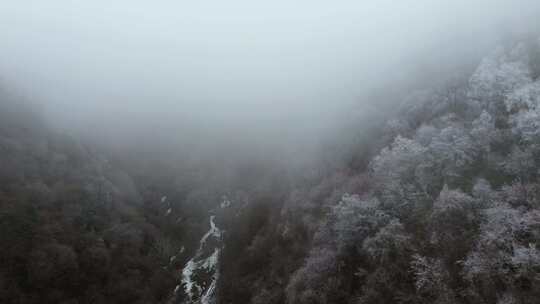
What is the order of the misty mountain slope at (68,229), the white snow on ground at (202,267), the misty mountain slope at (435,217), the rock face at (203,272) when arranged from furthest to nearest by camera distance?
the rock face at (203,272) → the white snow on ground at (202,267) → the misty mountain slope at (68,229) → the misty mountain slope at (435,217)

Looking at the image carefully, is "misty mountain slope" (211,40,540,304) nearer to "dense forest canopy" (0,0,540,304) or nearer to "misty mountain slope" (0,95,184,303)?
"dense forest canopy" (0,0,540,304)

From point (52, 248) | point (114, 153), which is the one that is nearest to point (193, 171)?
point (114, 153)

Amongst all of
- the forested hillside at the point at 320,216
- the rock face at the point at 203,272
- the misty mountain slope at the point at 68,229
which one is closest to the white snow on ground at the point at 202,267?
the rock face at the point at 203,272

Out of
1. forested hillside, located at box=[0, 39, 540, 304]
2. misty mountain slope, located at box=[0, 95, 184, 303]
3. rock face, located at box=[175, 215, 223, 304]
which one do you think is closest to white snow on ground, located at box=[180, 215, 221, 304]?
rock face, located at box=[175, 215, 223, 304]

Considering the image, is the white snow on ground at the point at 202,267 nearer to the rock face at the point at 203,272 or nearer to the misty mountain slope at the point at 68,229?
the rock face at the point at 203,272

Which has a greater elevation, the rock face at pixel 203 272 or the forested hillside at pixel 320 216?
the forested hillside at pixel 320 216

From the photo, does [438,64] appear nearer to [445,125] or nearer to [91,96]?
[445,125]
